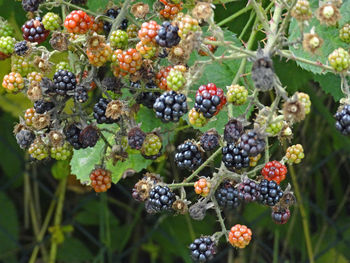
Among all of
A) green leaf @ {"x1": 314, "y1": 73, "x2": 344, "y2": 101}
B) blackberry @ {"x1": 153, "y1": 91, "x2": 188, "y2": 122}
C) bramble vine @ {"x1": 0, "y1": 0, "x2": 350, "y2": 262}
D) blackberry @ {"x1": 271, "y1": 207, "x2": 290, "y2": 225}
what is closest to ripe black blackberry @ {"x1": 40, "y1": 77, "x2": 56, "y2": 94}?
bramble vine @ {"x1": 0, "y1": 0, "x2": 350, "y2": 262}

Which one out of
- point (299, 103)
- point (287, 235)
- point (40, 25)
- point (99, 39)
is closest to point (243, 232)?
point (299, 103)

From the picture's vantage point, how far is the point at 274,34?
3.28 ft

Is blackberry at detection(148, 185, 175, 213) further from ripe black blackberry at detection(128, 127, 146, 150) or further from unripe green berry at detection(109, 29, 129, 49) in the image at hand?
unripe green berry at detection(109, 29, 129, 49)

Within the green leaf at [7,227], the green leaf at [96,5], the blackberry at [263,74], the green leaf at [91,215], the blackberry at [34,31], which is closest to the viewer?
the blackberry at [263,74]

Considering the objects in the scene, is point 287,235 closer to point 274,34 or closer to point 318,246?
point 318,246

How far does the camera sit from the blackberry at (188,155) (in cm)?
112

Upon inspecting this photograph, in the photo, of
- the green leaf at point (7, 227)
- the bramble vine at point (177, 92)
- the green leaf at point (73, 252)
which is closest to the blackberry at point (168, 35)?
the bramble vine at point (177, 92)

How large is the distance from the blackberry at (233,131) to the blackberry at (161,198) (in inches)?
6.6

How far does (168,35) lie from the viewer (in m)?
0.99

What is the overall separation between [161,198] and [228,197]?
4.8 inches

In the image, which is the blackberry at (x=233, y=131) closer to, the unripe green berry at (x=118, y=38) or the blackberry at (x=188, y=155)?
the blackberry at (x=188, y=155)

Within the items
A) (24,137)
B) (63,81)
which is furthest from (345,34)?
(24,137)

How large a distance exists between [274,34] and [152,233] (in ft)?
5.92

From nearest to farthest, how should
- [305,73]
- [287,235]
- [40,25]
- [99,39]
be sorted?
[99,39], [40,25], [305,73], [287,235]
